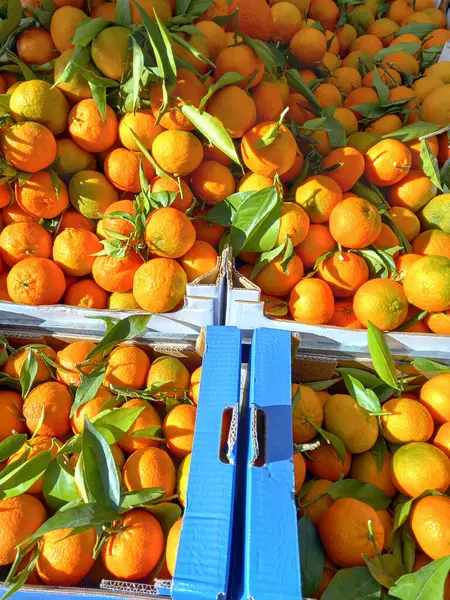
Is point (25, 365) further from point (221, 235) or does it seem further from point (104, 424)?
point (221, 235)

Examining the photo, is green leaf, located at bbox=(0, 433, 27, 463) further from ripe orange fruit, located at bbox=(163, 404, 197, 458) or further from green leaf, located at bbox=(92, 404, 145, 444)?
ripe orange fruit, located at bbox=(163, 404, 197, 458)

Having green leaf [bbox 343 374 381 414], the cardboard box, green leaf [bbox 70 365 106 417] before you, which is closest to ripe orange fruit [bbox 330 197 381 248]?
green leaf [bbox 343 374 381 414]

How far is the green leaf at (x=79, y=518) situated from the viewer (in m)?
0.65

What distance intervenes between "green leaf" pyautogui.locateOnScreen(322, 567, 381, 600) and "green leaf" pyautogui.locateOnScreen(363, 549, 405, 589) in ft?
0.06

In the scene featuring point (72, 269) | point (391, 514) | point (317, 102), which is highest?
point (317, 102)

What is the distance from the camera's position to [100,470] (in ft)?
2.51

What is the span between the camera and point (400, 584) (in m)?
0.71

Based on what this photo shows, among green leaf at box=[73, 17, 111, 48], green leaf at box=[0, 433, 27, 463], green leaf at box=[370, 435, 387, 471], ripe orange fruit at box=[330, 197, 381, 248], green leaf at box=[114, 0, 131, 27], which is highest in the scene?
green leaf at box=[114, 0, 131, 27]

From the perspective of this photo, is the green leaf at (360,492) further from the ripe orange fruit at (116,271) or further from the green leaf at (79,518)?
the ripe orange fruit at (116,271)

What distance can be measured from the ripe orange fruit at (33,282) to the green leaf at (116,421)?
0.41 metres

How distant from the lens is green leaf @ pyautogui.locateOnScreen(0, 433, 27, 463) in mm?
893

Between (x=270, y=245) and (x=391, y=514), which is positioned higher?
(x=270, y=245)

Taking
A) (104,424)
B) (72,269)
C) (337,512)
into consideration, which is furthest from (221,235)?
(337,512)

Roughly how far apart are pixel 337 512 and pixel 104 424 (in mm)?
507
